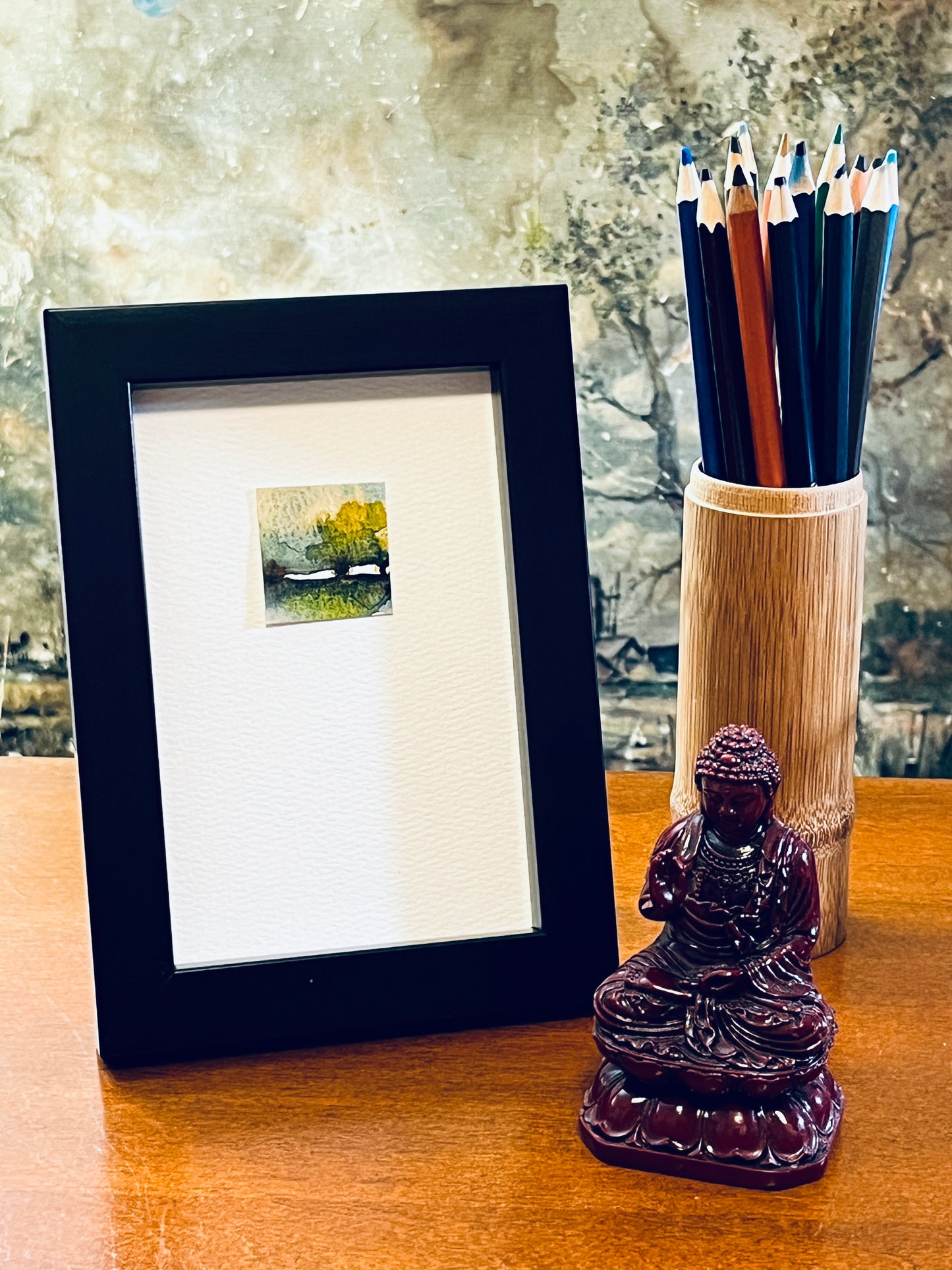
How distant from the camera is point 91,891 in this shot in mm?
588

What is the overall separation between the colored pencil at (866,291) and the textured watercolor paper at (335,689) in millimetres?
183

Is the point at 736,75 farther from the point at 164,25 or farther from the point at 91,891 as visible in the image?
the point at 91,891

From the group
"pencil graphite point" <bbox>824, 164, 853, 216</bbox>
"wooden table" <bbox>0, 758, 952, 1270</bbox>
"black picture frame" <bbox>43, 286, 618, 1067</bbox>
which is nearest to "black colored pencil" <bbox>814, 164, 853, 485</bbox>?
"pencil graphite point" <bbox>824, 164, 853, 216</bbox>

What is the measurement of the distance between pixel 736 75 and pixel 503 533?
1.44 ft

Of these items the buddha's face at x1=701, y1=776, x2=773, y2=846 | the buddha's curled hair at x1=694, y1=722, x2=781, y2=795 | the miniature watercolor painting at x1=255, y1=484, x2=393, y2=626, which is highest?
the miniature watercolor painting at x1=255, y1=484, x2=393, y2=626

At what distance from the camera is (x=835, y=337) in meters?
0.64

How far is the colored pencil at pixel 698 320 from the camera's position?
25.1 inches

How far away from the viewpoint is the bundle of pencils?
0.62 m

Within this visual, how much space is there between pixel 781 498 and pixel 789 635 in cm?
7

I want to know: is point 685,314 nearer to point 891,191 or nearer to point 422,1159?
point 891,191

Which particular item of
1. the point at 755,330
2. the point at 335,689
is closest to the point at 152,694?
the point at 335,689

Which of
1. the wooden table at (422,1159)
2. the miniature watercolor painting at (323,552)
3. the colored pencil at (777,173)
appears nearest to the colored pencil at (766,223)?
the colored pencil at (777,173)

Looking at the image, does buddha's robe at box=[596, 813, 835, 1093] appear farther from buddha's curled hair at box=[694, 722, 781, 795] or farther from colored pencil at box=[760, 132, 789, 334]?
colored pencil at box=[760, 132, 789, 334]

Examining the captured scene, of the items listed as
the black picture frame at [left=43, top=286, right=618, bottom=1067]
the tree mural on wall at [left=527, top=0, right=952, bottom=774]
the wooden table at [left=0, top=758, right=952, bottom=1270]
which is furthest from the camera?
the tree mural on wall at [left=527, top=0, right=952, bottom=774]
